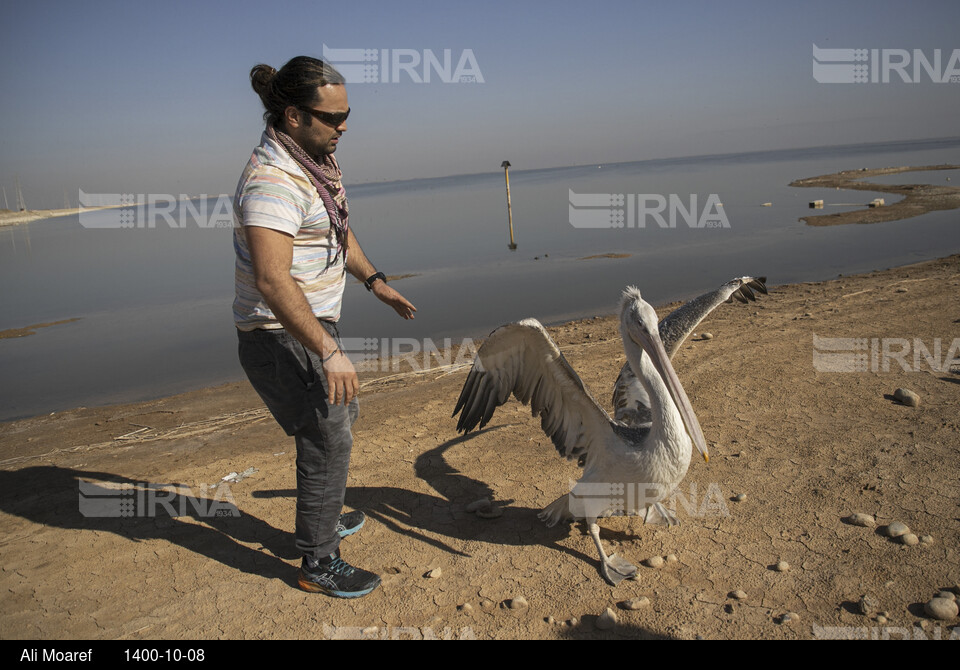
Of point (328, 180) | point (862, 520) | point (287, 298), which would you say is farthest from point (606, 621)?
point (328, 180)

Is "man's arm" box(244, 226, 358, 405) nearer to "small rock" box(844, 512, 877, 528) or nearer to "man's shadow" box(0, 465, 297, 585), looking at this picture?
"man's shadow" box(0, 465, 297, 585)

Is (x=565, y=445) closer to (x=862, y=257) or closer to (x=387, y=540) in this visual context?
(x=387, y=540)

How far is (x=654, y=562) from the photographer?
129 inches

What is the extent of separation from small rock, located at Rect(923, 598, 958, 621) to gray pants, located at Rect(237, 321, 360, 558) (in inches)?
115

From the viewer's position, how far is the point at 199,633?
295 centimetres

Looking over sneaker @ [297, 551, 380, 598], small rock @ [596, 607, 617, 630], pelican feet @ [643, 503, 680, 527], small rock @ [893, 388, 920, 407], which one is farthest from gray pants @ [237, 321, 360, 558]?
small rock @ [893, 388, 920, 407]

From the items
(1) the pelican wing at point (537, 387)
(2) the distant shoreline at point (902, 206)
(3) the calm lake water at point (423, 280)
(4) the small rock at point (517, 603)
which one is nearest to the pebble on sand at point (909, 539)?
(1) the pelican wing at point (537, 387)

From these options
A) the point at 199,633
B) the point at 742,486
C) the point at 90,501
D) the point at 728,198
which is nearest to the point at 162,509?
the point at 90,501

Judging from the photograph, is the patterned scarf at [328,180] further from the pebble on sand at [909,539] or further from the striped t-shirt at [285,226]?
the pebble on sand at [909,539]

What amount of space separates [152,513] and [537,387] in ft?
9.69

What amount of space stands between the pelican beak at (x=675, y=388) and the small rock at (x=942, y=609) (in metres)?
1.14

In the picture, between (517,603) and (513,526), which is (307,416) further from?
(513,526)
